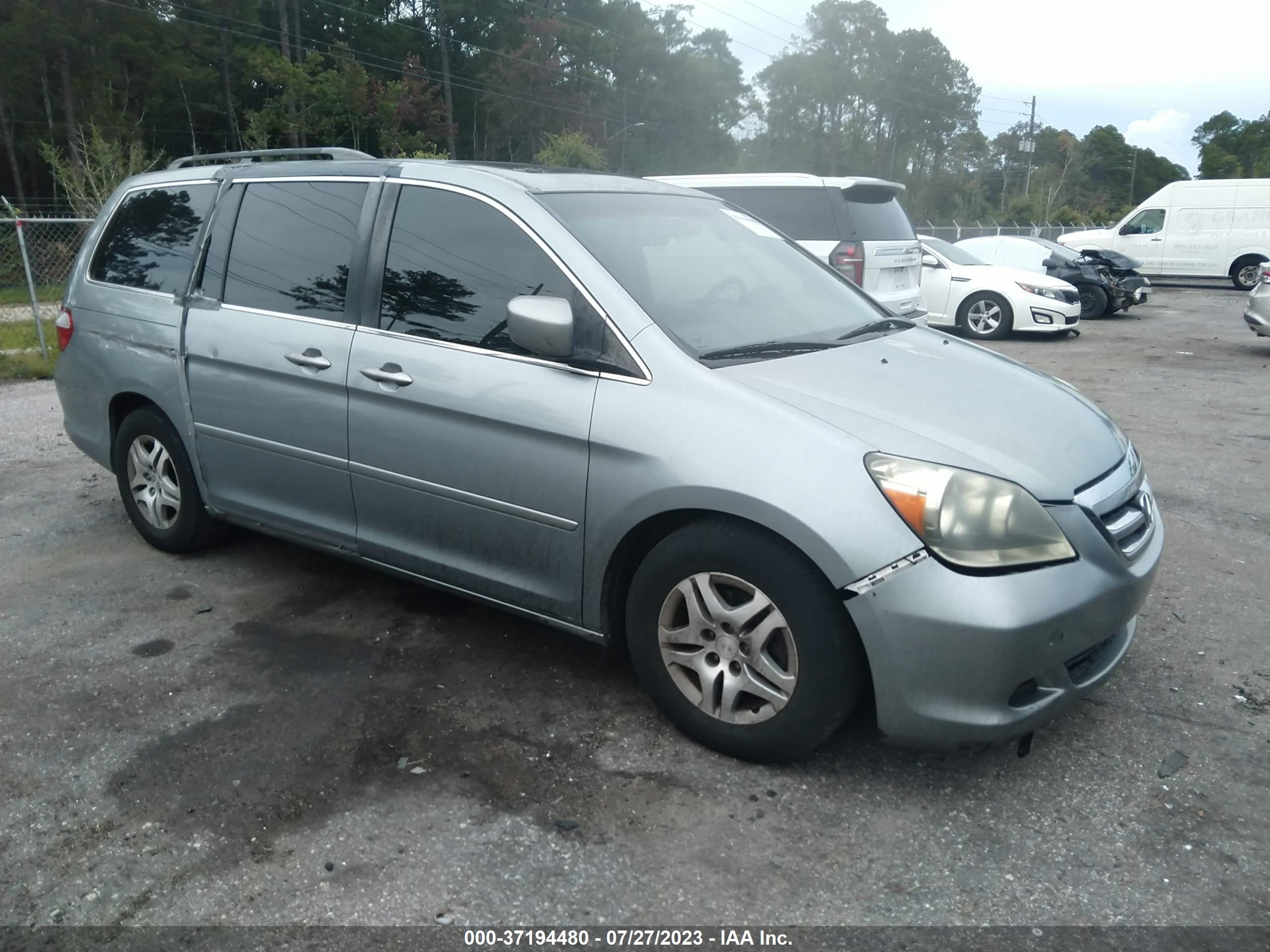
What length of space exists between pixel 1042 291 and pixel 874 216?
5675 mm

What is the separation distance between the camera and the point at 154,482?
4.91 meters

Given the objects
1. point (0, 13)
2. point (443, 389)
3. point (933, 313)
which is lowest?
point (933, 313)

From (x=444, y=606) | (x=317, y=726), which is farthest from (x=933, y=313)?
(x=317, y=726)

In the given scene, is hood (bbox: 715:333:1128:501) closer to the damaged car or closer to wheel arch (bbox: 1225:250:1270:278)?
the damaged car

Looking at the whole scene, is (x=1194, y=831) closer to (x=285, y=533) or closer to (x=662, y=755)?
(x=662, y=755)

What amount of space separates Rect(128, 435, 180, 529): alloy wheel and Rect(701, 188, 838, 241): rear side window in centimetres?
610

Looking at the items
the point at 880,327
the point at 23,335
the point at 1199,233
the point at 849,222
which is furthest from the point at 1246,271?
the point at 23,335

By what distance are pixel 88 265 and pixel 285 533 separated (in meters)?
1.93

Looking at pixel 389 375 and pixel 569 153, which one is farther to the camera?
pixel 569 153

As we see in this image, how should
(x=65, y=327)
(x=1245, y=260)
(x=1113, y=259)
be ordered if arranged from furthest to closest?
(x=1245, y=260) → (x=1113, y=259) → (x=65, y=327)

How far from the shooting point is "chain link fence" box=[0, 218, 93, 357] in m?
12.2

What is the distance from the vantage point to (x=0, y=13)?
35156mm

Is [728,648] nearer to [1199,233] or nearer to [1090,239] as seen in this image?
[1090,239]

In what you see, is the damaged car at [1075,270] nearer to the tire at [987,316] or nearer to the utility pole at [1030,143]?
the tire at [987,316]
